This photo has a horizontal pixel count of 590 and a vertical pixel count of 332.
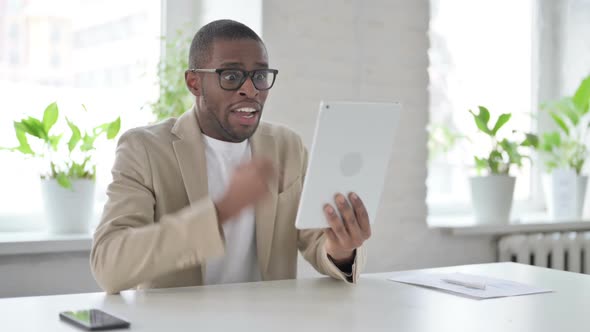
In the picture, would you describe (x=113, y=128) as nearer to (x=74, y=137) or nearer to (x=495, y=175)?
(x=74, y=137)

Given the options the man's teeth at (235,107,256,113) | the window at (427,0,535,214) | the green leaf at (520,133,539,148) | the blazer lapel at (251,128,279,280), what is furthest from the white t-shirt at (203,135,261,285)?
the window at (427,0,535,214)

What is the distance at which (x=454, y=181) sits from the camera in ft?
13.3

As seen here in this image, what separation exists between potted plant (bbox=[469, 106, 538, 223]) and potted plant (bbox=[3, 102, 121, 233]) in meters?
1.64

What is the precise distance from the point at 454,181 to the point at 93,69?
6.14 feet

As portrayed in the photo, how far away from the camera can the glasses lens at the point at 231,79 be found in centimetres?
212

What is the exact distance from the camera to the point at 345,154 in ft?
5.58

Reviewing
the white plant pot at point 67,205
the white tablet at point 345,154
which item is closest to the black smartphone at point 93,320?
the white tablet at point 345,154

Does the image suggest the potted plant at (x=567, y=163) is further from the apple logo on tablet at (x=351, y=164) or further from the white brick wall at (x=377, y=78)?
the apple logo on tablet at (x=351, y=164)

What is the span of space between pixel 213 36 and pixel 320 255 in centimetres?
64

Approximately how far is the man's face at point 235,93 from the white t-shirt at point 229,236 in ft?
0.23

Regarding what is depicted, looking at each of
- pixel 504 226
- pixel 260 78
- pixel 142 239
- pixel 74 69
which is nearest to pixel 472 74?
pixel 504 226

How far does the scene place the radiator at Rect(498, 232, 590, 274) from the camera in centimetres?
365

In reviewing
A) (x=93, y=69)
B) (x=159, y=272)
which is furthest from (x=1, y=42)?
(x=159, y=272)

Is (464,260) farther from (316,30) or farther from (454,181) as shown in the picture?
(316,30)
